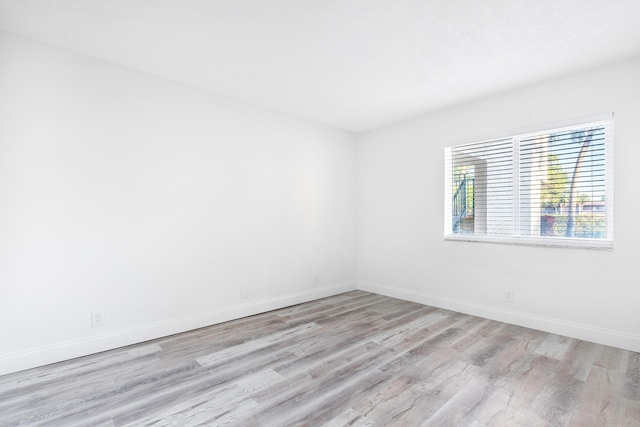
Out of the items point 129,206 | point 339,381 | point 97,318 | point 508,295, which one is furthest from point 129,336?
point 508,295

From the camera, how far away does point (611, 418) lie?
184 cm

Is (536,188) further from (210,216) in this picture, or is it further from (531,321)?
(210,216)

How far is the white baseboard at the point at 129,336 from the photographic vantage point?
2.40 m

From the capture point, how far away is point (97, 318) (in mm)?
2715

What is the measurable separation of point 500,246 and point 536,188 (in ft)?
2.35

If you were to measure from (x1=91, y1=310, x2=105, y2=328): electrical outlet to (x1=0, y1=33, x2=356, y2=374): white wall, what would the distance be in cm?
4

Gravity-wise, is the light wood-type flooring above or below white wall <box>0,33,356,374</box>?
below

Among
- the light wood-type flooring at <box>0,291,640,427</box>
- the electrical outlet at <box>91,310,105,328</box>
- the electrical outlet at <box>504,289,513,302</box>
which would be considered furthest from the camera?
the electrical outlet at <box>504,289,513,302</box>

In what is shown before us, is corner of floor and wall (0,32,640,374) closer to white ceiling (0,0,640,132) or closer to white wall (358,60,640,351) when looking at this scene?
white wall (358,60,640,351)

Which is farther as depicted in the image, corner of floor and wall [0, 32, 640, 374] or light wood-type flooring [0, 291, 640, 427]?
corner of floor and wall [0, 32, 640, 374]

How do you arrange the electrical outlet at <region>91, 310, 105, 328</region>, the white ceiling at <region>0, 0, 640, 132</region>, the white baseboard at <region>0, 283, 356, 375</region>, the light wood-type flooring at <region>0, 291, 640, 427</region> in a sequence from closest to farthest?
the light wood-type flooring at <region>0, 291, 640, 427</region>, the white ceiling at <region>0, 0, 640, 132</region>, the white baseboard at <region>0, 283, 356, 375</region>, the electrical outlet at <region>91, 310, 105, 328</region>

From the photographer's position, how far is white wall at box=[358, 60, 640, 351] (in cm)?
277

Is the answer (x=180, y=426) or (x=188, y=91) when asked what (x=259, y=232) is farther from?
(x=180, y=426)

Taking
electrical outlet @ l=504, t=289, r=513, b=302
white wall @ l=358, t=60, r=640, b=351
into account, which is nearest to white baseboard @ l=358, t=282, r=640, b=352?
white wall @ l=358, t=60, r=640, b=351
